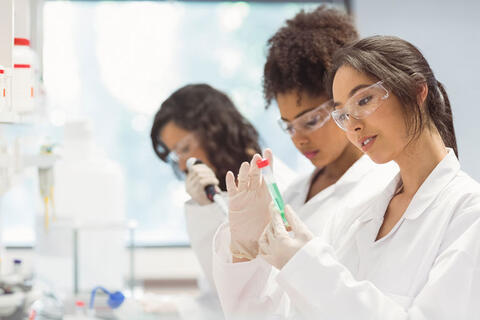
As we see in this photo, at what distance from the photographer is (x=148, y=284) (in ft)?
10.9

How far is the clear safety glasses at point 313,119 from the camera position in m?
1.61

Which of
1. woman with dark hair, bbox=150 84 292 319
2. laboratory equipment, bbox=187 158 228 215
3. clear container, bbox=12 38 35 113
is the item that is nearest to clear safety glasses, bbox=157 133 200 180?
woman with dark hair, bbox=150 84 292 319

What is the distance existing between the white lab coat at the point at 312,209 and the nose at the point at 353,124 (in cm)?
27

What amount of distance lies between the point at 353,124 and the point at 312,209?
1.87 feet

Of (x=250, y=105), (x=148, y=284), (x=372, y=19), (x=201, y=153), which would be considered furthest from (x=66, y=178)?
(x=372, y=19)

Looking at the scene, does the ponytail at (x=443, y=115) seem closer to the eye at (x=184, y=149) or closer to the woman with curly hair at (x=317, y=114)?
the woman with curly hair at (x=317, y=114)

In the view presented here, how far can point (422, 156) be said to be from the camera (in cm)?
117

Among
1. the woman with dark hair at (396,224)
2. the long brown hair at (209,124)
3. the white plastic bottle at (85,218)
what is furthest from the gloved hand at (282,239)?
the white plastic bottle at (85,218)

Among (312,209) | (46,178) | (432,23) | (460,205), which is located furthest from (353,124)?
(432,23)

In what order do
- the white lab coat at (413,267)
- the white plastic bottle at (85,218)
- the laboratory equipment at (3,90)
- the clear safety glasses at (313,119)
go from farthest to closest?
the white plastic bottle at (85,218)
the clear safety glasses at (313,119)
the laboratory equipment at (3,90)
the white lab coat at (413,267)

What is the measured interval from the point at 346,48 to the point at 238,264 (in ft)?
1.82

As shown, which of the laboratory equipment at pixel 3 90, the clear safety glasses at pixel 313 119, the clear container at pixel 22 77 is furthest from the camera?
the clear safety glasses at pixel 313 119

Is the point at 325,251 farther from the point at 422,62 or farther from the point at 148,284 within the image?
the point at 148,284

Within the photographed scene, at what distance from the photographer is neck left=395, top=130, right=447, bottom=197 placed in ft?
3.81
